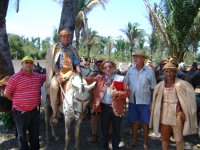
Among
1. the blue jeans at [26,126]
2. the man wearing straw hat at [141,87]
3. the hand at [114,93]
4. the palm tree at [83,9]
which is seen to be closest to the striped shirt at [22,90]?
the blue jeans at [26,126]

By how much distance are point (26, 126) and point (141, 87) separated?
244cm

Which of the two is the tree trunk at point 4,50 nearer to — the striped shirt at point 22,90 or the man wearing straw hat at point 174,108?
the striped shirt at point 22,90

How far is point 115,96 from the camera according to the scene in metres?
7.35

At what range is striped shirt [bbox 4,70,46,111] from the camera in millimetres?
7434

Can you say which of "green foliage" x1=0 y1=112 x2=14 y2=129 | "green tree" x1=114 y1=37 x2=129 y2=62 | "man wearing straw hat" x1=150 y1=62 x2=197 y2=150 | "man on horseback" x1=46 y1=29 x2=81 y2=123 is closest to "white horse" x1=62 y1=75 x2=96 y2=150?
"man on horseback" x1=46 y1=29 x2=81 y2=123

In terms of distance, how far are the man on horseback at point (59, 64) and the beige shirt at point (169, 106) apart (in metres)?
2.11

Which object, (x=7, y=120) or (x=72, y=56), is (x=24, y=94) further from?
(x=7, y=120)

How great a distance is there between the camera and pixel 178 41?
62.6 feet

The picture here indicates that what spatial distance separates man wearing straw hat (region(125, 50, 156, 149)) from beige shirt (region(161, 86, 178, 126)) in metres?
0.94

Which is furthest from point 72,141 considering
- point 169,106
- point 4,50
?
point 4,50

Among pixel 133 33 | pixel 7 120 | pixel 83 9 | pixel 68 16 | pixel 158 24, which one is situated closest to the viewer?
pixel 7 120

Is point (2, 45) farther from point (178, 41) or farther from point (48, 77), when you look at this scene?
point (178, 41)

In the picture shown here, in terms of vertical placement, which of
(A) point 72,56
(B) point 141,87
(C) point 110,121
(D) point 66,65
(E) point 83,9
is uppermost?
(E) point 83,9

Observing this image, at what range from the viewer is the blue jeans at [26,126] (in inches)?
297
